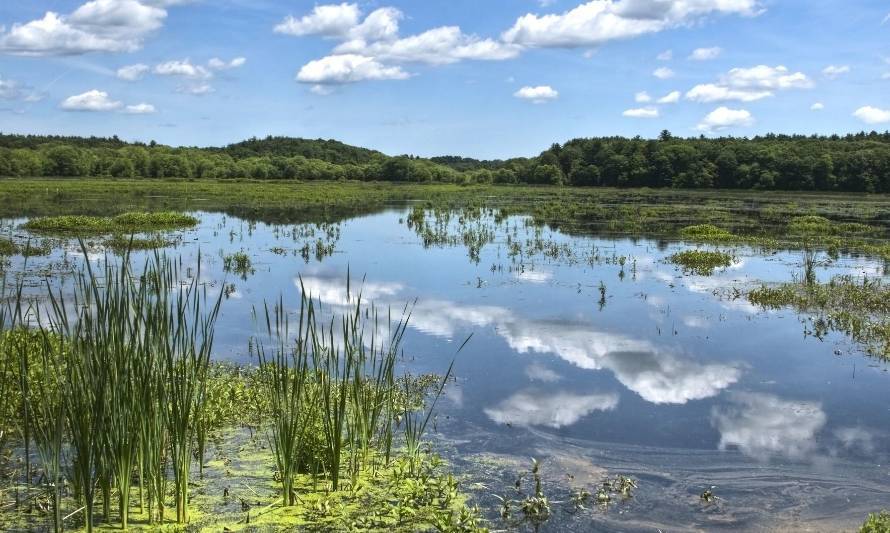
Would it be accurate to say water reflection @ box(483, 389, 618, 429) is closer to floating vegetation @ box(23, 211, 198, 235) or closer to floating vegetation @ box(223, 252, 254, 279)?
floating vegetation @ box(223, 252, 254, 279)

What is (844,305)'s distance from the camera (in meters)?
17.6

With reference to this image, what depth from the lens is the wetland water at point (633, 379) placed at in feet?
26.0

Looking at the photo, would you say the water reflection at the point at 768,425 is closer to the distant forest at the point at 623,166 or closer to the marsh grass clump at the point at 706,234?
the marsh grass clump at the point at 706,234

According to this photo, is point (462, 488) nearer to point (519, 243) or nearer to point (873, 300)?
point (873, 300)

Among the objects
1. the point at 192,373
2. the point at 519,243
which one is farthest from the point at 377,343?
the point at 519,243

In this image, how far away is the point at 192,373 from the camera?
6379mm

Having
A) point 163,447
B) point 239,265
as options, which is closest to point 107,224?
point 239,265

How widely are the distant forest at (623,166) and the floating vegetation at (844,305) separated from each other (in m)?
76.0

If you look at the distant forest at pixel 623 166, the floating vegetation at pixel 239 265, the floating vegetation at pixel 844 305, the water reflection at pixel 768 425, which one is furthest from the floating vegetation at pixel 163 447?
the distant forest at pixel 623 166

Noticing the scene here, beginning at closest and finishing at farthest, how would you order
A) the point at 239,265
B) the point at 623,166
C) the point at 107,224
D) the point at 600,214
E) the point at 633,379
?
the point at 633,379, the point at 239,265, the point at 107,224, the point at 600,214, the point at 623,166

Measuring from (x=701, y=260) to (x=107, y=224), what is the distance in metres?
25.0

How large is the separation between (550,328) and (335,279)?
768cm

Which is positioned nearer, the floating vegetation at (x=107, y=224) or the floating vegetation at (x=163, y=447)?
the floating vegetation at (x=163, y=447)

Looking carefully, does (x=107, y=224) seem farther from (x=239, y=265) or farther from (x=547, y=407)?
(x=547, y=407)
